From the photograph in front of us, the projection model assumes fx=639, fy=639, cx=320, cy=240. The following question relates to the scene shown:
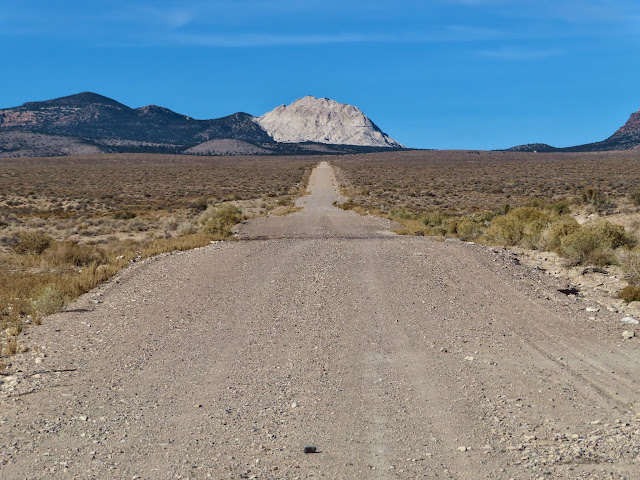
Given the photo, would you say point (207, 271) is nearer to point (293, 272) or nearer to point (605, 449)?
point (293, 272)

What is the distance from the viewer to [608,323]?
9805mm

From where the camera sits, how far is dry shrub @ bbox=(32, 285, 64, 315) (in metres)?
10.5

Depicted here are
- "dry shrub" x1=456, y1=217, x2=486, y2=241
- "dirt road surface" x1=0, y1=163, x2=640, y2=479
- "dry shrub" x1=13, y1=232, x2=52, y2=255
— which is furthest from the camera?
"dry shrub" x1=456, y1=217, x2=486, y2=241

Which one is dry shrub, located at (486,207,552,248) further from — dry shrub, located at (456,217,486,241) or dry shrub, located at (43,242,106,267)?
dry shrub, located at (43,242,106,267)

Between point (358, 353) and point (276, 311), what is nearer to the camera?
point (358, 353)

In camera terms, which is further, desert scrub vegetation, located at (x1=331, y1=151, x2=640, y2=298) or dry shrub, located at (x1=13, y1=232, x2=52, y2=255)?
dry shrub, located at (x1=13, y1=232, x2=52, y2=255)

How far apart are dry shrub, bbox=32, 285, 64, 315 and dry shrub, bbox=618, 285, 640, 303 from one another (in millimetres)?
9962

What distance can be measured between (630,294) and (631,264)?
1.86 metres

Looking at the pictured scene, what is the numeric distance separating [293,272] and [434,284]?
3.08 m

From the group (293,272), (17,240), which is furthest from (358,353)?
(17,240)

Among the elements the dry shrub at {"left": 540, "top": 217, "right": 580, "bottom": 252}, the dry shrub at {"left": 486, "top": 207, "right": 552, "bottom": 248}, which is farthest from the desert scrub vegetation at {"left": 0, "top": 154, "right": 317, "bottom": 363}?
the dry shrub at {"left": 540, "top": 217, "right": 580, "bottom": 252}

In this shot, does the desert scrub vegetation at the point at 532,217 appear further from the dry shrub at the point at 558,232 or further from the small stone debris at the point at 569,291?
the small stone debris at the point at 569,291

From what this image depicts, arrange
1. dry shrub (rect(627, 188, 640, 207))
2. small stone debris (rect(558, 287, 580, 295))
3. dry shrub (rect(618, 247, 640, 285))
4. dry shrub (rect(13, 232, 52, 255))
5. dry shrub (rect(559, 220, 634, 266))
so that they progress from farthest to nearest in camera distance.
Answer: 1. dry shrub (rect(627, 188, 640, 207))
2. dry shrub (rect(13, 232, 52, 255))
3. dry shrub (rect(559, 220, 634, 266))
4. dry shrub (rect(618, 247, 640, 285))
5. small stone debris (rect(558, 287, 580, 295))

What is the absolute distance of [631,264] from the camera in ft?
43.3
